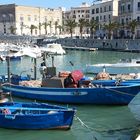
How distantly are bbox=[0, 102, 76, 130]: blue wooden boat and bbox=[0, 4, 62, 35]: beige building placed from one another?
12084 cm

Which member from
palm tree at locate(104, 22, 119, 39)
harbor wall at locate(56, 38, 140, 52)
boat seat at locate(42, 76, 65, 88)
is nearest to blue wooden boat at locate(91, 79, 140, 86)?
boat seat at locate(42, 76, 65, 88)

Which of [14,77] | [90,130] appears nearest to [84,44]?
[14,77]

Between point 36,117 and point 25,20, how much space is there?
419 ft

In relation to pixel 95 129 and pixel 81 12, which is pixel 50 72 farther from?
pixel 81 12

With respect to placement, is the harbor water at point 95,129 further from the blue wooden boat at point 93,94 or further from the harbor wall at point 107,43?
the harbor wall at point 107,43

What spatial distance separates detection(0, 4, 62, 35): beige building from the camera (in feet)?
469

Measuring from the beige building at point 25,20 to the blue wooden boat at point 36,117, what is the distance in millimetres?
120840

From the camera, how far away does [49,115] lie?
19609 millimetres

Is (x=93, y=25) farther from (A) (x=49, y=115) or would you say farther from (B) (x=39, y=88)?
(A) (x=49, y=115)

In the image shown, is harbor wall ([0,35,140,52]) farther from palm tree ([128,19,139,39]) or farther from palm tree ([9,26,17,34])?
palm tree ([9,26,17,34])

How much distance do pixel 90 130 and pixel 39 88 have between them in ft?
24.2

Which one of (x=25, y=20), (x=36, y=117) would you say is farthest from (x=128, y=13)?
(x=36, y=117)

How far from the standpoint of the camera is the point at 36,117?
776 inches

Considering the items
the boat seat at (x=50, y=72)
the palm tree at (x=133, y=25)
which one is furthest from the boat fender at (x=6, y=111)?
the palm tree at (x=133, y=25)
